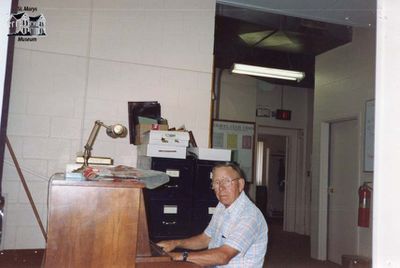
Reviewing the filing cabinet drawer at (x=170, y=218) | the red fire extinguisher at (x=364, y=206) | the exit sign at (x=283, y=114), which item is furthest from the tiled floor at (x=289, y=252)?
the filing cabinet drawer at (x=170, y=218)

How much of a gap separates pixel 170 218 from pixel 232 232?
96 cm

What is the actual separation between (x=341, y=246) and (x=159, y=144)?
338cm

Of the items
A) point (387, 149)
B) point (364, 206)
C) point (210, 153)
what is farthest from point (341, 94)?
point (387, 149)

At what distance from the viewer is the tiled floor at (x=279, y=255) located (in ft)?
8.75

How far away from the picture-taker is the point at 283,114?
7285 millimetres

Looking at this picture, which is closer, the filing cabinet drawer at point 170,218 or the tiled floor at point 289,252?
the filing cabinet drawer at point 170,218

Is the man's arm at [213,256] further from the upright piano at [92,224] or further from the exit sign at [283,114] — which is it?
the exit sign at [283,114]

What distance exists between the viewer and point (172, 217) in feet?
9.15

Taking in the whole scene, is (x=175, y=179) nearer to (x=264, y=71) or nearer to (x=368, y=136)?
(x=368, y=136)

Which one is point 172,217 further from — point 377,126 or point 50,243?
point 377,126

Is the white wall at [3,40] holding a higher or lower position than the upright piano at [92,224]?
higher

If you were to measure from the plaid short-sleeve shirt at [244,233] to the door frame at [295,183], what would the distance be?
5.47m

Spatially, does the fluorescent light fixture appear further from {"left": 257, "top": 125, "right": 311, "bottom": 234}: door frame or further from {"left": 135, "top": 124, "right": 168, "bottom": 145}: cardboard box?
{"left": 135, "top": 124, "right": 168, "bottom": 145}: cardboard box

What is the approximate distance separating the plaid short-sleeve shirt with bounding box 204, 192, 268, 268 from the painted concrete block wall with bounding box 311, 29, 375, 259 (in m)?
2.77
